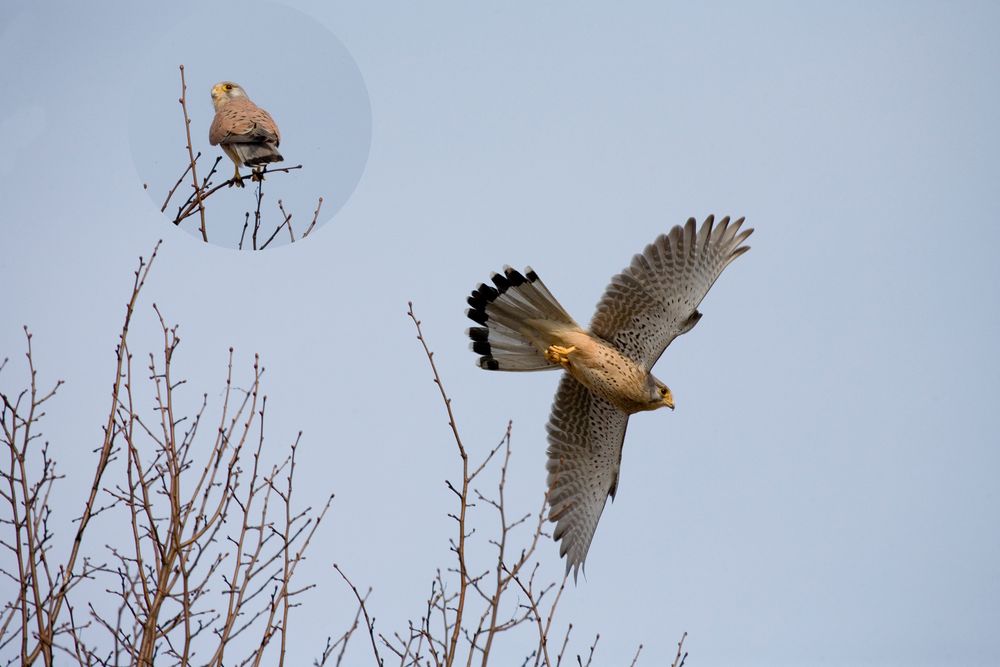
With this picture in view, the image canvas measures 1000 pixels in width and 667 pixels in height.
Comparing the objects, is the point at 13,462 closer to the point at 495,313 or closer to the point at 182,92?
the point at 182,92

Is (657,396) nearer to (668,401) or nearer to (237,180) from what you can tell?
(668,401)

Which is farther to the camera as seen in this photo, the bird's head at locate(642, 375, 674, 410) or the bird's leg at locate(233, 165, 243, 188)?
the bird's head at locate(642, 375, 674, 410)

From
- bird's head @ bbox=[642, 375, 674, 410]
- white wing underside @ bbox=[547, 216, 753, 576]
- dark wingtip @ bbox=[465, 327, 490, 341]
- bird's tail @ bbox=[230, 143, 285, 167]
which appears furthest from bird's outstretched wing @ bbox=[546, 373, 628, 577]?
bird's tail @ bbox=[230, 143, 285, 167]

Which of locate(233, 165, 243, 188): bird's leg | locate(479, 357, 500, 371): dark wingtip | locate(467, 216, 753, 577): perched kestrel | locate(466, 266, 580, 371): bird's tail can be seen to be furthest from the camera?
locate(479, 357, 500, 371): dark wingtip

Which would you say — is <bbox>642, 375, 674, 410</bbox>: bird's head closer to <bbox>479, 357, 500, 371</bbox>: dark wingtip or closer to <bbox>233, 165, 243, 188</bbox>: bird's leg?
<bbox>479, 357, 500, 371</bbox>: dark wingtip

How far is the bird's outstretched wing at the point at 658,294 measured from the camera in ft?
19.5

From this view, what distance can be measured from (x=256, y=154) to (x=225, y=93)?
0.33 meters

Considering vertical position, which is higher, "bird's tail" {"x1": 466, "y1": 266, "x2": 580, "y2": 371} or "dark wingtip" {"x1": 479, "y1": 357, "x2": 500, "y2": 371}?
"bird's tail" {"x1": 466, "y1": 266, "x2": 580, "y2": 371}

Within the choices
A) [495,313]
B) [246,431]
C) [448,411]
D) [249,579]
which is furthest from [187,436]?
[495,313]

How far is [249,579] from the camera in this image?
11.2ft

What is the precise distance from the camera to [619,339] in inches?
234

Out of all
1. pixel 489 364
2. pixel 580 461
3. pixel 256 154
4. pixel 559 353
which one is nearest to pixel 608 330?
pixel 559 353

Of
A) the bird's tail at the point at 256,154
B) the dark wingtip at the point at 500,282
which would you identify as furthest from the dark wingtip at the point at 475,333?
the bird's tail at the point at 256,154

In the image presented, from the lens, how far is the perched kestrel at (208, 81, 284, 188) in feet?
15.9
